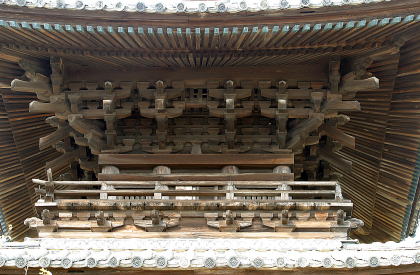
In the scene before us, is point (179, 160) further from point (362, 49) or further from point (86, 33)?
point (362, 49)

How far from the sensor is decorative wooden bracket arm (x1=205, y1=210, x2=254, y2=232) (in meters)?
7.39

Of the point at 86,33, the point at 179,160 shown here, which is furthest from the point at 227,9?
the point at 179,160

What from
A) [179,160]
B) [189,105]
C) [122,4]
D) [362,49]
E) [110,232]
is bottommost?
[110,232]

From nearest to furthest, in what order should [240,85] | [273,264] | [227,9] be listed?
1. [273,264]
2. [227,9]
3. [240,85]

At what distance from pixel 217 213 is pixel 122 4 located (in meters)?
3.03

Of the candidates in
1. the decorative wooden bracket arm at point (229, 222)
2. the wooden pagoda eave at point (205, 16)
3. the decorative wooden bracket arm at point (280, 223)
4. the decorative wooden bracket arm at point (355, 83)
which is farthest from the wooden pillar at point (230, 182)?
the wooden pagoda eave at point (205, 16)

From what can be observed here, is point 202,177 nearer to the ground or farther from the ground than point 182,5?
nearer to the ground

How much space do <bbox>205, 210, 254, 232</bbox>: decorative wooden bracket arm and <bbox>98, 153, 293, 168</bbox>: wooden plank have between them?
120cm

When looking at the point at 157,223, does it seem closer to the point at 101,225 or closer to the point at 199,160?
the point at 101,225

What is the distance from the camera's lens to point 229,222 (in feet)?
24.3

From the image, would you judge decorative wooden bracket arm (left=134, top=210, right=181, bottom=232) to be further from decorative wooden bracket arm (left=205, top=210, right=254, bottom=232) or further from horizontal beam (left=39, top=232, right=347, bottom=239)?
decorative wooden bracket arm (left=205, top=210, right=254, bottom=232)

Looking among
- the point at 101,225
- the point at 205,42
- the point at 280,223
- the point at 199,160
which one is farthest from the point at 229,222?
the point at 205,42

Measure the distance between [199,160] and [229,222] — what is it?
1.43m

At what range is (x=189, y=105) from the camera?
848 cm
